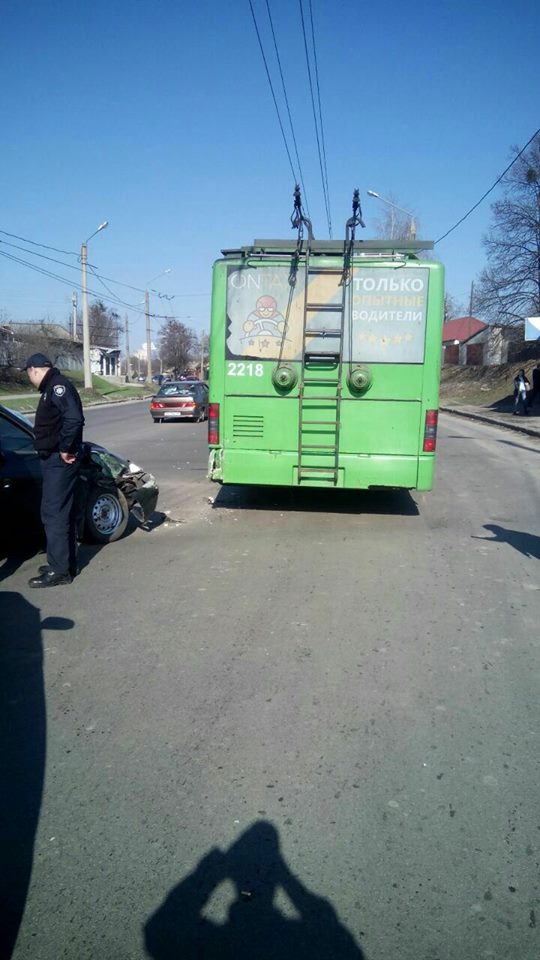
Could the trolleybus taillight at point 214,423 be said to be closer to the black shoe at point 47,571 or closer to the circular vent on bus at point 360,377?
the circular vent on bus at point 360,377

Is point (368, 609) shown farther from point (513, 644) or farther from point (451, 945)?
point (451, 945)

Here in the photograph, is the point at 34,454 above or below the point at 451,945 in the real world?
above

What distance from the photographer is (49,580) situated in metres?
6.33

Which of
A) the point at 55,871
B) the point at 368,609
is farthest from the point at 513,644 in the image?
the point at 55,871

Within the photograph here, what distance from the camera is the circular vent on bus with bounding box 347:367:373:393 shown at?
865cm

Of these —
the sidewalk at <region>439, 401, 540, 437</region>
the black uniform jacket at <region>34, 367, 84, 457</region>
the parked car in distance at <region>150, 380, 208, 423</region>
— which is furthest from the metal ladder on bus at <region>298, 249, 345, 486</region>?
the parked car in distance at <region>150, 380, 208, 423</region>

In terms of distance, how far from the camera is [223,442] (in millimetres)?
9086

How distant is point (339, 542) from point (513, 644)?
127 inches

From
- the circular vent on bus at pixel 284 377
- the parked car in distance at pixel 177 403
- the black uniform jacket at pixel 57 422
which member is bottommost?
the parked car in distance at pixel 177 403

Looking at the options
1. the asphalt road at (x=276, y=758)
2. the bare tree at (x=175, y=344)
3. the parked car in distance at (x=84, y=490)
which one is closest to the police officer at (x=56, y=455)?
the asphalt road at (x=276, y=758)

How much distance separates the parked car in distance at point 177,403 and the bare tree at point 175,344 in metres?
62.9

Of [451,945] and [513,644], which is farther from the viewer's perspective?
[513,644]

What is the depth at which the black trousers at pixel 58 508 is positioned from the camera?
618 centimetres

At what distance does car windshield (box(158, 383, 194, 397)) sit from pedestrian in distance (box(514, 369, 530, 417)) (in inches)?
515
